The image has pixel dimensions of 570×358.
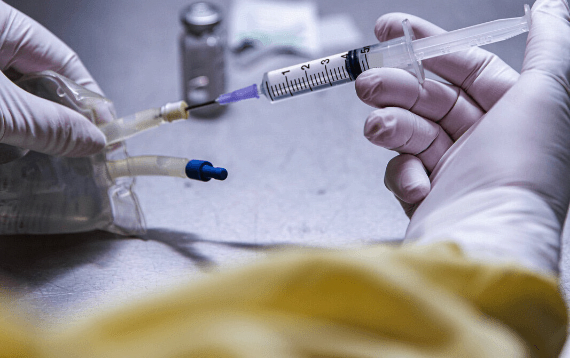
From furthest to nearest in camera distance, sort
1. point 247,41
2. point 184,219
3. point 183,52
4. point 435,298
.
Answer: point 247,41
point 183,52
point 184,219
point 435,298

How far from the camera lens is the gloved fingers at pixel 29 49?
918mm

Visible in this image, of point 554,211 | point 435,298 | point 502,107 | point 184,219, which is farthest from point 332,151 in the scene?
point 435,298

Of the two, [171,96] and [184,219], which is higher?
[171,96]

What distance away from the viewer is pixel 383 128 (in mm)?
771

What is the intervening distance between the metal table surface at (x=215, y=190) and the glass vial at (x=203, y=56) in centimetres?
6

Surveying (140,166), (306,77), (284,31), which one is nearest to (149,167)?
(140,166)

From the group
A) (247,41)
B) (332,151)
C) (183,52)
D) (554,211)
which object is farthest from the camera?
(247,41)

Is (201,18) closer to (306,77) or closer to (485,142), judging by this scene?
(306,77)

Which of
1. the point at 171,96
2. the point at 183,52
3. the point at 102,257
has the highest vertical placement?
the point at 183,52

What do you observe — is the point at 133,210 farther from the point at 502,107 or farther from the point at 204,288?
the point at 502,107

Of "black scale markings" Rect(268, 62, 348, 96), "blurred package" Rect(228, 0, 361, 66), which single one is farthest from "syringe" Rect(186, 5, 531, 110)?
"blurred package" Rect(228, 0, 361, 66)

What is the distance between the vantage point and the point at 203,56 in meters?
1.36

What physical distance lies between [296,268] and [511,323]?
0.22m

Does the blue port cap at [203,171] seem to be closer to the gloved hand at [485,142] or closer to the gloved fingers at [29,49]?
the gloved hand at [485,142]
